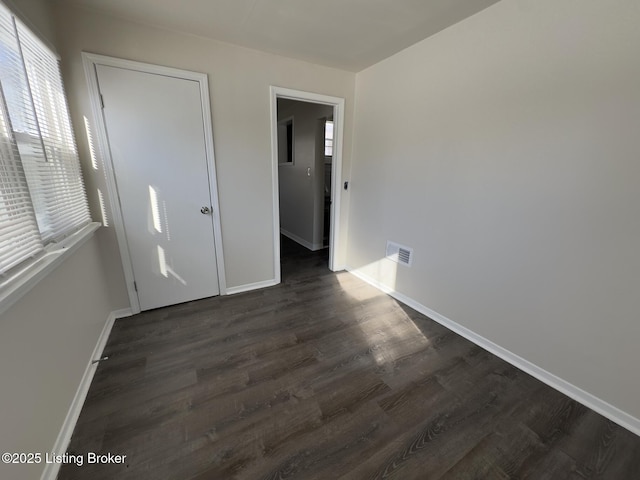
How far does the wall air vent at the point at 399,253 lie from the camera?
8.42 feet

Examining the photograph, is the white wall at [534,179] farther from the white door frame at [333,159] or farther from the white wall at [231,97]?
the white wall at [231,97]

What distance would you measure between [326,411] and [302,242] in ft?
10.7

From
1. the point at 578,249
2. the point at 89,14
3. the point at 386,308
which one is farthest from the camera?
the point at 386,308

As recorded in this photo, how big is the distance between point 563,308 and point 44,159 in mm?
3168

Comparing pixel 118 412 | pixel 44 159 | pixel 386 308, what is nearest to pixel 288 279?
pixel 386 308

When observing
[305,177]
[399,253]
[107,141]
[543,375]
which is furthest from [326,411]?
[305,177]

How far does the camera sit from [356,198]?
315 centimetres

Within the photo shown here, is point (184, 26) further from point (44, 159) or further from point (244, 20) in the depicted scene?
point (44, 159)

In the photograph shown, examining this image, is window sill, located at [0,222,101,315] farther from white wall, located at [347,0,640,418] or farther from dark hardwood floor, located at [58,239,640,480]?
white wall, located at [347,0,640,418]

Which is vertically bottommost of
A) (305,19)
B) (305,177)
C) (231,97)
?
(305,177)

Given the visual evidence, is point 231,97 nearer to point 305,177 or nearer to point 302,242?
point 305,177

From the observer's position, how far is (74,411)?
142cm

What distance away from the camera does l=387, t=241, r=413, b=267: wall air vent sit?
257cm

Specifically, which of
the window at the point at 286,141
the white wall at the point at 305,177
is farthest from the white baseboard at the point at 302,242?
the window at the point at 286,141
